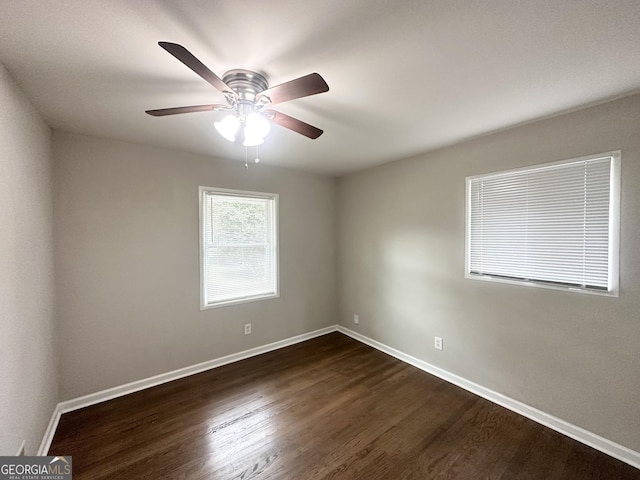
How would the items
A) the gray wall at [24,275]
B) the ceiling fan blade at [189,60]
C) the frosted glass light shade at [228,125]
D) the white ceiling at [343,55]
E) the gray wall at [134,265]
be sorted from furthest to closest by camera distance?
1. the gray wall at [134,265]
2. the frosted glass light shade at [228,125]
3. the gray wall at [24,275]
4. the white ceiling at [343,55]
5. the ceiling fan blade at [189,60]

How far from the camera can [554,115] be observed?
1959 mm

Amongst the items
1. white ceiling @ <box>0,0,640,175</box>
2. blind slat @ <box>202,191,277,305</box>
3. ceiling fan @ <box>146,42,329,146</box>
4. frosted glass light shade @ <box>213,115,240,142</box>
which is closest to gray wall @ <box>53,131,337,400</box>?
blind slat @ <box>202,191,277,305</box>

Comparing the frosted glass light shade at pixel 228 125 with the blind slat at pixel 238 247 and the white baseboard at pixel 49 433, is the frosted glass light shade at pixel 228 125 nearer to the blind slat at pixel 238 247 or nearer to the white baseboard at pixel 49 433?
the blind slat at pixel 238 247

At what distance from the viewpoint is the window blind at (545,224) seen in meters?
1.81

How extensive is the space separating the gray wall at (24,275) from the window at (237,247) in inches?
47.2

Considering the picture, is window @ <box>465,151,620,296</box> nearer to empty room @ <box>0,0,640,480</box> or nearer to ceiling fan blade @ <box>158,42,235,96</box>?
empty room @ <box>0,0,640,480</box>

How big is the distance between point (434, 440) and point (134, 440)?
86.1 inches

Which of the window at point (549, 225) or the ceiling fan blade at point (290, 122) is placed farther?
the window at point (549, 225)

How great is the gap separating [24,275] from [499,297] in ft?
11.4

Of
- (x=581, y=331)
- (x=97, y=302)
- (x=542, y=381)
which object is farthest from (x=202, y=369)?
(x=581, y=331)

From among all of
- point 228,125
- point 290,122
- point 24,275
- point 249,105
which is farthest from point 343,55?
point 24,275

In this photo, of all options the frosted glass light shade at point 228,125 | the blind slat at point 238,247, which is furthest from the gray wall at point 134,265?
the frosted glass light shade at point 228,125

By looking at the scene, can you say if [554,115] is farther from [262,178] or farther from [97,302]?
[97,302]

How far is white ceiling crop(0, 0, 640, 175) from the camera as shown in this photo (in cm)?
104
